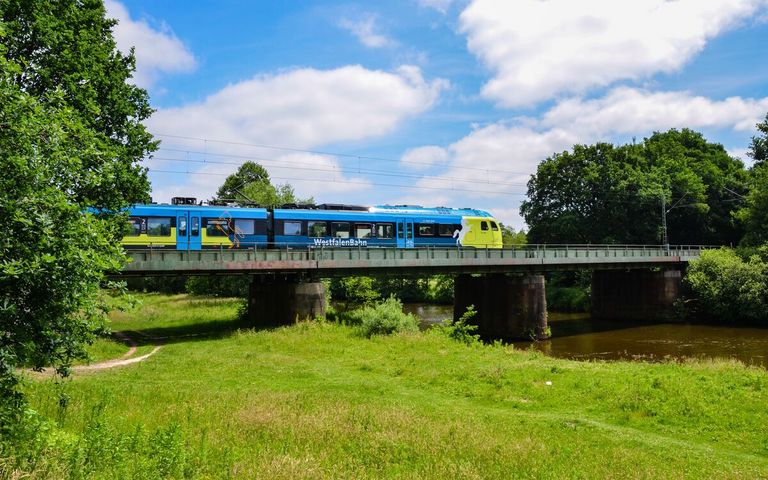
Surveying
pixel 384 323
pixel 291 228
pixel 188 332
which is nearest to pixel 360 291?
pixel 291 228

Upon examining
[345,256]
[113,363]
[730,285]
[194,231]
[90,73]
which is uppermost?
[90,73]

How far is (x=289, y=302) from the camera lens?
102ft

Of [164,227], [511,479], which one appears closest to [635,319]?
[164,227]

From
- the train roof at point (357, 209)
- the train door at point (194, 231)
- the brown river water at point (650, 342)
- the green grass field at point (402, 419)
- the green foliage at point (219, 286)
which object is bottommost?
the brown river water at point (650, 342)

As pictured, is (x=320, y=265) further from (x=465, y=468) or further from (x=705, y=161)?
(x=705, y=161)

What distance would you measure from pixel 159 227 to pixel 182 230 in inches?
48.1

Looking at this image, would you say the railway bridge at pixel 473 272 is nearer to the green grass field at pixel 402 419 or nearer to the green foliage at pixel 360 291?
the green grass field at pixel 402 419

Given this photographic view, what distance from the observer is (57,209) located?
7.76 meters

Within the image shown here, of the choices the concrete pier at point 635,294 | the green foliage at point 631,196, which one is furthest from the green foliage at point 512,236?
the concrete pier at point 635,294

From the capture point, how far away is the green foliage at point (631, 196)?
64.2 m

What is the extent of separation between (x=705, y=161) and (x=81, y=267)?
80.7 metres

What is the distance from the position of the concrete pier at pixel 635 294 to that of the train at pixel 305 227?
1938 centimetres

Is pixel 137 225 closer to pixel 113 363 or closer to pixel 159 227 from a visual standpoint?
pixel 159 227

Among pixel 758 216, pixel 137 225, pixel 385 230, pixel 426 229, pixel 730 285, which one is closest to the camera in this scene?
pixel 137 225
